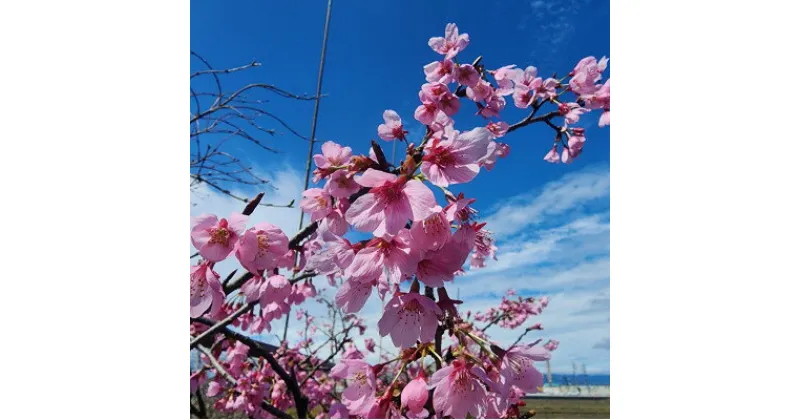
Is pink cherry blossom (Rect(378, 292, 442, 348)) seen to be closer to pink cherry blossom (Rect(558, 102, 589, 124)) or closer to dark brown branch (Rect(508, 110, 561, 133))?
dark brown branch (Rect(508, 110, 561, 133))

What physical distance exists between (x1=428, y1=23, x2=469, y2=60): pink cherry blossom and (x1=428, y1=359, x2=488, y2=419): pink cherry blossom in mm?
826

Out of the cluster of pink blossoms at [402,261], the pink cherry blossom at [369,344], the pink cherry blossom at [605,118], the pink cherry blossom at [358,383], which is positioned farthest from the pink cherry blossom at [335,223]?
the pink cherry blossom at [369,344]

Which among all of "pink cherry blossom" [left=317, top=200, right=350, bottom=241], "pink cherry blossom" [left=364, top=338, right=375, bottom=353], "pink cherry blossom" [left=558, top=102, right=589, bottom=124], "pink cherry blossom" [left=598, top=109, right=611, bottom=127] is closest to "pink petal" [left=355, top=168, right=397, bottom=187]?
"pink cherry blossom" [left=317, top=200, right=350, bottom=241]

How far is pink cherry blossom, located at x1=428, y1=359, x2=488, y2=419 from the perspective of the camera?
754mm

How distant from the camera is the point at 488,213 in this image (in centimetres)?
146

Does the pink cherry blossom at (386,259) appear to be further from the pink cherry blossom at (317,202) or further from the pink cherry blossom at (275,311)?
the pink cherry blossom at (275,311)

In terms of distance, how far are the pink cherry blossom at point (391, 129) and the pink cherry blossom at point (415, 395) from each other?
464 mm

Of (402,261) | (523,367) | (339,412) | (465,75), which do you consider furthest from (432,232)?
(465,75)

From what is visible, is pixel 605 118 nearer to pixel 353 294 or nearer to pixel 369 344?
pixel 353 294

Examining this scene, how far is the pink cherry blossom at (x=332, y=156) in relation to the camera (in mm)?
807

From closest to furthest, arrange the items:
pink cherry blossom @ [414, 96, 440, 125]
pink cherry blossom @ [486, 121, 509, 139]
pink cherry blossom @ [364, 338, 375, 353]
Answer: pink cherry blossom @ [414, 96, 440, 125], pink cherry blossom @ [486, 121, 509, 139], pink cherry blossom @ [364, 338, 375, 353]
